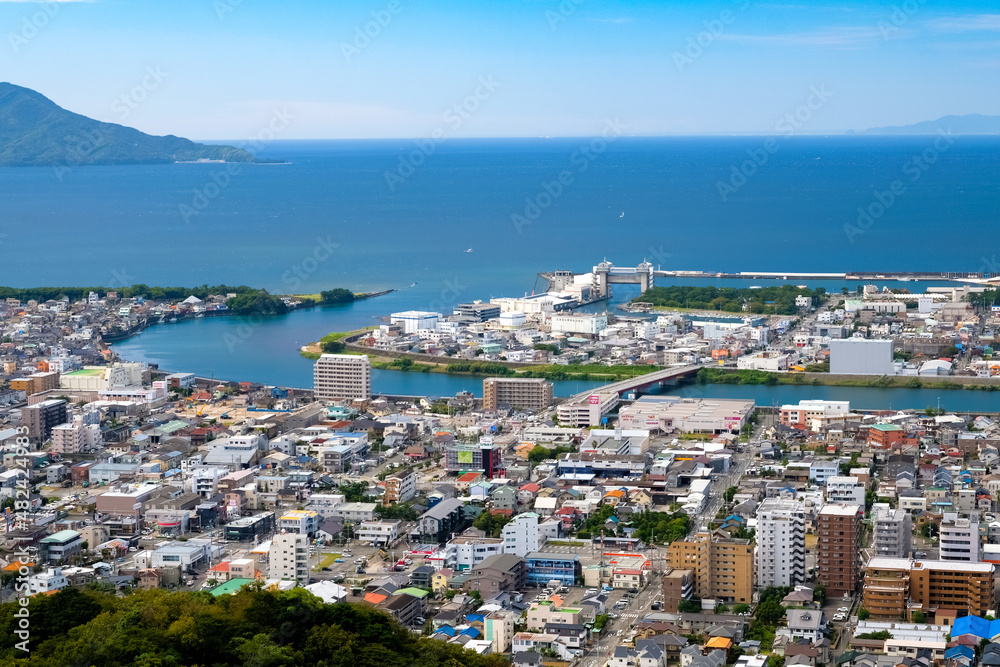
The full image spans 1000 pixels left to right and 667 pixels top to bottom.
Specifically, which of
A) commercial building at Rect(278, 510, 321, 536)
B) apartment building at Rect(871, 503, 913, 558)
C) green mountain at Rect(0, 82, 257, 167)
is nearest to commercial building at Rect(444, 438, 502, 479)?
commercial building at Rect(278, 510, 321, 536)

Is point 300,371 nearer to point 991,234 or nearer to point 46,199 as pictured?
point 991,234

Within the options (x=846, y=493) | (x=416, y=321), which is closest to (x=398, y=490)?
(x=846, y=493)

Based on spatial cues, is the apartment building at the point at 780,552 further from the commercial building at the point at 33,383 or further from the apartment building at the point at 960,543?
the commercial building at the point at 33,383

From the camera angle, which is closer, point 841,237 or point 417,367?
point 417,367

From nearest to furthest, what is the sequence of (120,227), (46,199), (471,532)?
1. (471,532)
2. (120,227)
3. (46,199)

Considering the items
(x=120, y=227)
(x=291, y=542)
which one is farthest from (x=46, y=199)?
(x=291, y=542)

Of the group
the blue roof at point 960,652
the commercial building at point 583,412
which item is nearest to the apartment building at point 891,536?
the blue roof at point 960,652

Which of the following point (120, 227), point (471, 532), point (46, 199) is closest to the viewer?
point (471, 532)
